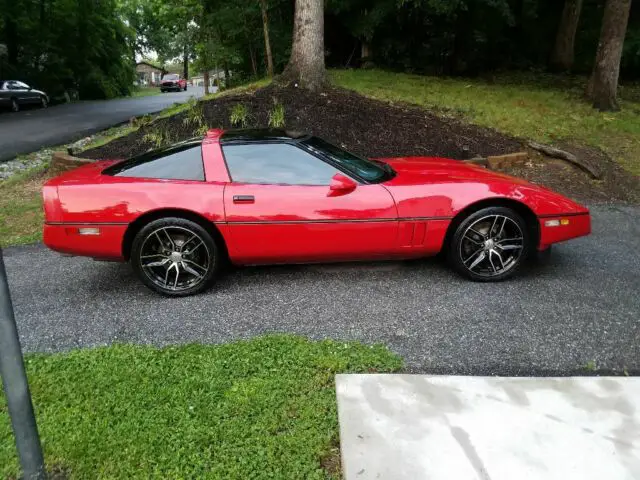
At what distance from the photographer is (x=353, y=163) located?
407 cm

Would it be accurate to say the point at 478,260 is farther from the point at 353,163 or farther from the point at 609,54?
the point at 609,54

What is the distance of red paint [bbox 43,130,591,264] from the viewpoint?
3.59 meters

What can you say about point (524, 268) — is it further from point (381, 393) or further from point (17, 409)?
point (17, 409)

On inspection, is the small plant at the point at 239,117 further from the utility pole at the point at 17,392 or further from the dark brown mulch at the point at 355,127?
the utility pole at the point at 17,392

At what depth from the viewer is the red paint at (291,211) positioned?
11.8 feet

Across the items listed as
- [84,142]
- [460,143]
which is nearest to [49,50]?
[84,142]

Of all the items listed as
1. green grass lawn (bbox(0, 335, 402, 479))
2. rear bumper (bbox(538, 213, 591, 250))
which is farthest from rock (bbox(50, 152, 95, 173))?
rear bumper (bbox(538, 213, 591, 250))

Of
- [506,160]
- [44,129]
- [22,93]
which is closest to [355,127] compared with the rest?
[506,160]

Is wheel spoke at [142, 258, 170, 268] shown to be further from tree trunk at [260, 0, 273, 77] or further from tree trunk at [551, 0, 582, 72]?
tree trunk at [551, 0, 582, 72]

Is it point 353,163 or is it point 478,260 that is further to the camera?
point 353,163

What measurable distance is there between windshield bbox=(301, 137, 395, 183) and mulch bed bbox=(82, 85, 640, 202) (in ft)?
10.2

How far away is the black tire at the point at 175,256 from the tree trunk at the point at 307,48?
245 inches

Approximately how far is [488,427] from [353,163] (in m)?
2.35

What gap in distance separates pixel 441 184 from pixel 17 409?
3001mm
